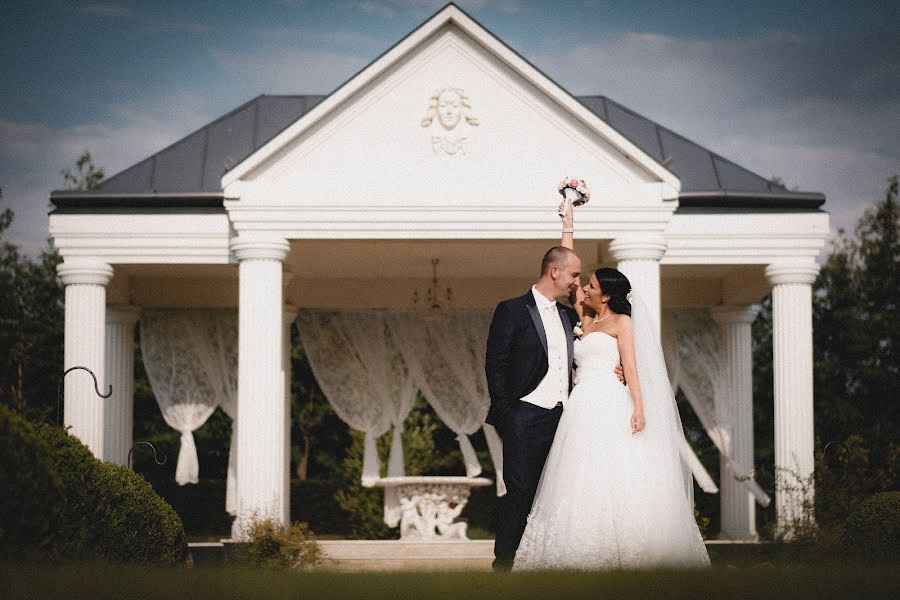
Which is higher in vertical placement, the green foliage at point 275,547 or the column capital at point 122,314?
the column capital at point 122,314

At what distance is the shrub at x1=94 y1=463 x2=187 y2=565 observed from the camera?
26.2ft

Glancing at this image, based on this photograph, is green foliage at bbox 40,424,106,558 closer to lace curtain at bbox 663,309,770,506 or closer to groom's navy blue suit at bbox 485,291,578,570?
groom's navy blue suit at bbox 485,291,578,570

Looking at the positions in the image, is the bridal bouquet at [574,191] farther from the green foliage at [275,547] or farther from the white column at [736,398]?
the white column at [736,398]

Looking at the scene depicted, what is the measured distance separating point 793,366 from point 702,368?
3.04 meters

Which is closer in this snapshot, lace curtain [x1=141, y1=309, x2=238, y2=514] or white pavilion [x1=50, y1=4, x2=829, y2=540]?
white pavilion [x1=50, y1=4, x2=829, y2=540]

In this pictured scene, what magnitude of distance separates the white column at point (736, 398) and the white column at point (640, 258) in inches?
156

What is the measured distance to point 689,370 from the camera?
17.6 meters

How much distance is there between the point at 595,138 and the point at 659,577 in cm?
951

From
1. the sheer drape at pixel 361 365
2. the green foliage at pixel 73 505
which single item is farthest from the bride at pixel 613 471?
the sheer drape at pixel 361 365

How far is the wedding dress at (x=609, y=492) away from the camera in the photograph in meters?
7.19

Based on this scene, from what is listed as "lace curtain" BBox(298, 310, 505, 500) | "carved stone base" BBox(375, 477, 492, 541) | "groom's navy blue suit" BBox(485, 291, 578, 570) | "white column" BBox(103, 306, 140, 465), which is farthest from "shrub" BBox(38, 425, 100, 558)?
"lace curtain" BBox(298, 310, 505, 500)

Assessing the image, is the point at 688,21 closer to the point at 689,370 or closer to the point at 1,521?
the point at 689,370

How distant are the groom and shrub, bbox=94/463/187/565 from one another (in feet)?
8.35

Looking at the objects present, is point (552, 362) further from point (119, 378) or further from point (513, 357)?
point (119, 378)
